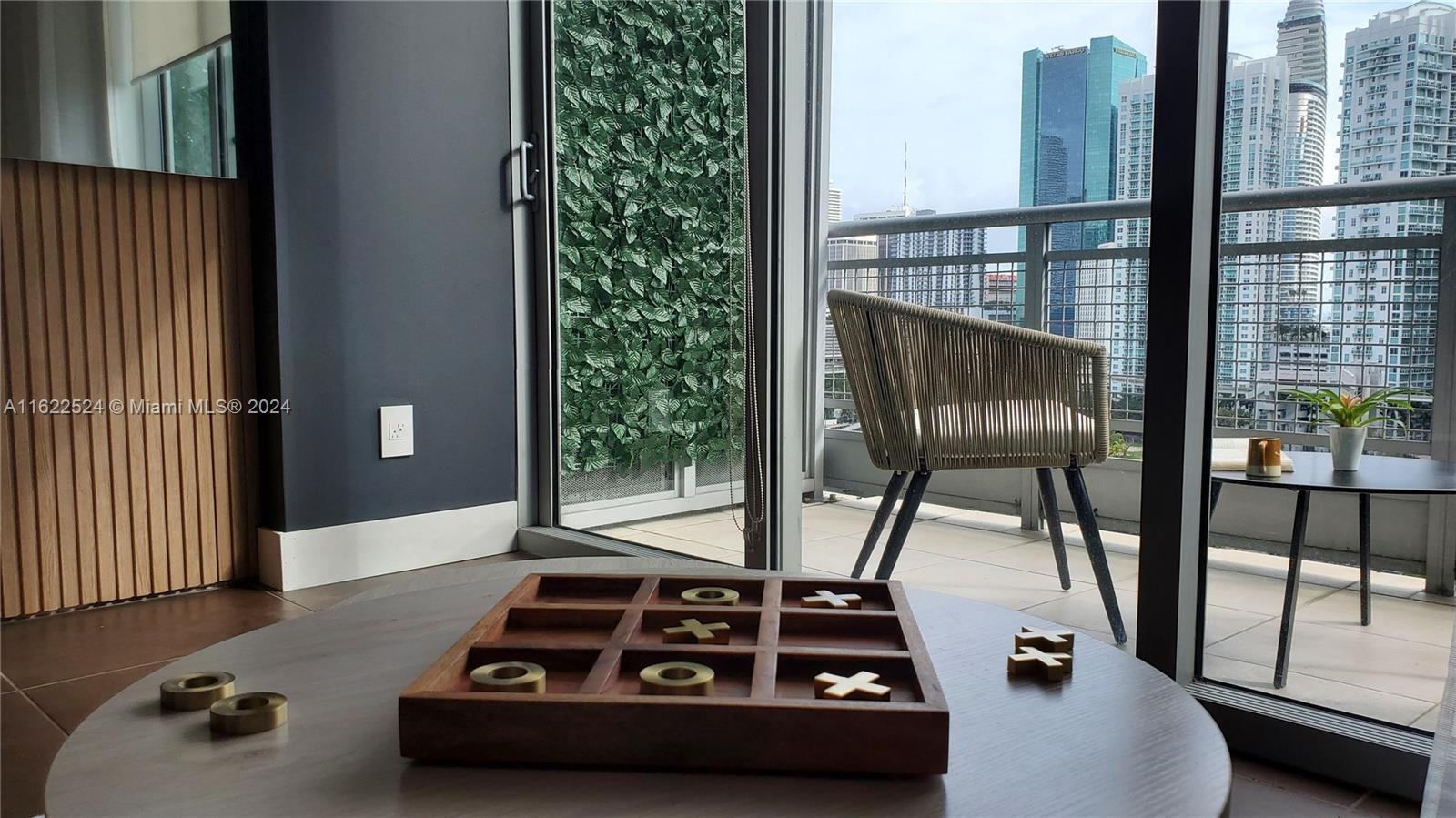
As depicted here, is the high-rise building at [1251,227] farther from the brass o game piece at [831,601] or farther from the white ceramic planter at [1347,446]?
the brass o game piece at [831,601]

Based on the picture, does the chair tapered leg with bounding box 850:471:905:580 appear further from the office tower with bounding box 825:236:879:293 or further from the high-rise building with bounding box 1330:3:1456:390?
the office tower with bounding box 825:236:879:293

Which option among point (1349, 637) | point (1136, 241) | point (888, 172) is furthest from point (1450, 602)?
point (888, 172)

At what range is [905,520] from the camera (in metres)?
2.25

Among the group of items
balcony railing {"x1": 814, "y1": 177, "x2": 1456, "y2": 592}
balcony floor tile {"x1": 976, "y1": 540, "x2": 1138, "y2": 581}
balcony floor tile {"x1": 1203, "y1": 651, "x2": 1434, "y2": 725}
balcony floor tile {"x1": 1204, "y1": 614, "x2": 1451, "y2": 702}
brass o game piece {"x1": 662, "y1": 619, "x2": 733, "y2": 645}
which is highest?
balcony railing {"x1": 814, "y1": 177, "x2": 1456, "y2": 592}

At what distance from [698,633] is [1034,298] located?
2687mm

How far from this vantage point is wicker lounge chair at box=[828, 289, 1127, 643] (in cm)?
216

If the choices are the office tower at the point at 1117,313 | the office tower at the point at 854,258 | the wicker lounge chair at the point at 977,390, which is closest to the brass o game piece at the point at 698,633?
the wicker lounge chair at the point at 977,390

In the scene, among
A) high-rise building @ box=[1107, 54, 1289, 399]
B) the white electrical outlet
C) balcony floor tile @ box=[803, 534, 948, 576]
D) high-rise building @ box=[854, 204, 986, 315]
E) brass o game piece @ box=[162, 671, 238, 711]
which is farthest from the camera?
high-rise building @ box=[854, 204, 986, 315]

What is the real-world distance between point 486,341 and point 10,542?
1199 mm

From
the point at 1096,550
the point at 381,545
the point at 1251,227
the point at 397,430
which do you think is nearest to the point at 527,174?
the point at 397,430

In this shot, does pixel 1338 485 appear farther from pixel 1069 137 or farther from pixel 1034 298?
pixel 1034 298

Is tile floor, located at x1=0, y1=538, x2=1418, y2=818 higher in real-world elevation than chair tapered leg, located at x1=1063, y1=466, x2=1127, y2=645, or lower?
lower

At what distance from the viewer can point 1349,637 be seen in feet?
5.66

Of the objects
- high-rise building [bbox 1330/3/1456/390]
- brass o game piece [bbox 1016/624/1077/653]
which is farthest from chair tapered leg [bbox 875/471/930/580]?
brass o game piece [bbox 1016/624/1077/653]
